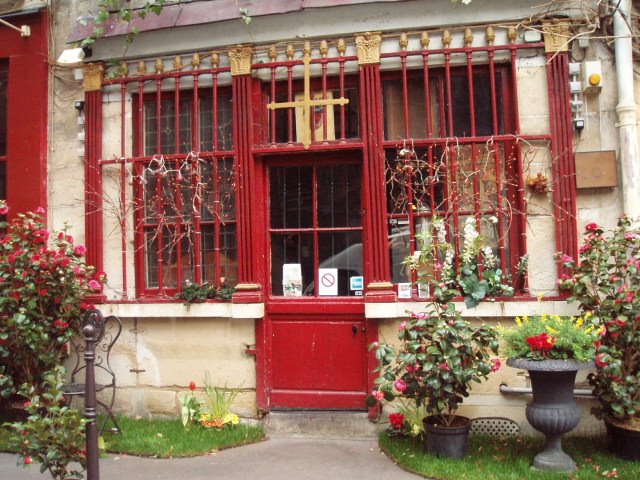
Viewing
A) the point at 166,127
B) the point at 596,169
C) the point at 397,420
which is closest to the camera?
the point at 397,420

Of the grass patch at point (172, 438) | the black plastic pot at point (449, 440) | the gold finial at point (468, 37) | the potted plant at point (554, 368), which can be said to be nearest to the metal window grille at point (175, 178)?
the grass patch at point (172, 438)

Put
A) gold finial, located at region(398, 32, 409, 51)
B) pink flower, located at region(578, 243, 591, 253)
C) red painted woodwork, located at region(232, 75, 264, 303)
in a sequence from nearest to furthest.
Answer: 1. pink flower, located at region(578, 243, 591, 253)
2. gold finial, located at region(398, 32, 409, 51)
3. red painted woodwork, located at region(232, 75, 264, 303)

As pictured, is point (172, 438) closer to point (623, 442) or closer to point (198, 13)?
point (623, 442)

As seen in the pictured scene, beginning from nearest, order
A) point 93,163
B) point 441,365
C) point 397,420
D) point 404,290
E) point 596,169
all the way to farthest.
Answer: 1. point 441,365
2. point 397,420
3. point 596,169
4. point 404,290
5. point 93,163

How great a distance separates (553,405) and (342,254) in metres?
2.33

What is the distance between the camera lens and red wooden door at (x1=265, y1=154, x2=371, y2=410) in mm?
5758

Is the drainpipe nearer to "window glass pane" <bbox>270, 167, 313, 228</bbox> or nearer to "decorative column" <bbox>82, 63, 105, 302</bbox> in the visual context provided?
"window glass pane" <bbox>270, 167, 313, 228</bbox>

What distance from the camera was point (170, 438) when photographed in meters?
5.34

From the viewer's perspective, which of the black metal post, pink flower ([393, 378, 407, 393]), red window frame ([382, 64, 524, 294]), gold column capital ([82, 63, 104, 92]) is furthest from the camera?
gold column capital ([82, 63, 104, 92])

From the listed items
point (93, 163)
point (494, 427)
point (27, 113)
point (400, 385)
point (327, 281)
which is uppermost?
point (27, 113)

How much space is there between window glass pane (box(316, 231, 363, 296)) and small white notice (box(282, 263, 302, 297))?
0.24 m

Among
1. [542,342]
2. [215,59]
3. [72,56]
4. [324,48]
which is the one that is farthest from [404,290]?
[72,56]

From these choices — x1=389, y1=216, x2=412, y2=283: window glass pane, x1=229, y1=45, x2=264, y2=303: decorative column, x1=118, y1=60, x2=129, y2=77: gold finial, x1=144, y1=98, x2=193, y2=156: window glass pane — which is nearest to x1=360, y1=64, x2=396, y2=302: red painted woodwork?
x1=389, y1=216, x2=412, y2=283: window glass pane

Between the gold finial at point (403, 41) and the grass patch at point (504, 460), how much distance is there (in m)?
3.56
